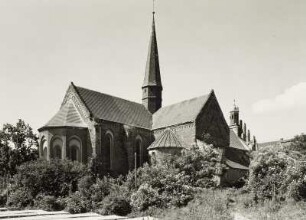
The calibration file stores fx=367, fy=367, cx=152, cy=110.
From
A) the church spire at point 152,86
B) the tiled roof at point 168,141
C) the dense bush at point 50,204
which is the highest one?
the church spire at point 152,86

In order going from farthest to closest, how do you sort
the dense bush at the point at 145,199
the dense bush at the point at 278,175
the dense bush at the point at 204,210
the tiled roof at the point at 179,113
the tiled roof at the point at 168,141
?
the tiled roof at the point at 179,113
the tiled roof at the point at 168,141
the dense bush at the point at 145,199
the dense bush at the point at 278,175
the dense bush at the point at 204,210

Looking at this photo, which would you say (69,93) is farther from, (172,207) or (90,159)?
(172,207)

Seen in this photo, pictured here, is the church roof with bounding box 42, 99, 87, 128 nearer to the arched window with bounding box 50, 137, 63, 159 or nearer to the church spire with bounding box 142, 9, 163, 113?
the arched window with bounding box 50, 137, 63, 159

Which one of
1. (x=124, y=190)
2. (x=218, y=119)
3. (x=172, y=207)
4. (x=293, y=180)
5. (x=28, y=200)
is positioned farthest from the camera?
(x=218, y=119)

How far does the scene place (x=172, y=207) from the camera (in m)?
22.9

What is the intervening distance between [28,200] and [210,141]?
21.7m

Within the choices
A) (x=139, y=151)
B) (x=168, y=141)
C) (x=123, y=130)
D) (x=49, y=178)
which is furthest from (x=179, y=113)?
(x=49, y=178)

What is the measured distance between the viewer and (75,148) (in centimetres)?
3900

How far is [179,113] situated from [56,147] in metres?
15.2

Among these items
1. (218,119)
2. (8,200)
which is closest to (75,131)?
(8,200)

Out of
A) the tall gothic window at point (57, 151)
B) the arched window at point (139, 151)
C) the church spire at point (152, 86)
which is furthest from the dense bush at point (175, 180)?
the church spire at point (152, 86)

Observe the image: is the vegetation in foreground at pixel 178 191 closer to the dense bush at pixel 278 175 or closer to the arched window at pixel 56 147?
the dense bush at pixel 278 175

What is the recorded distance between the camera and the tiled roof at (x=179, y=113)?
139ft

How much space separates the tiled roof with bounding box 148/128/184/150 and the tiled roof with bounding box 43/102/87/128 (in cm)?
820
